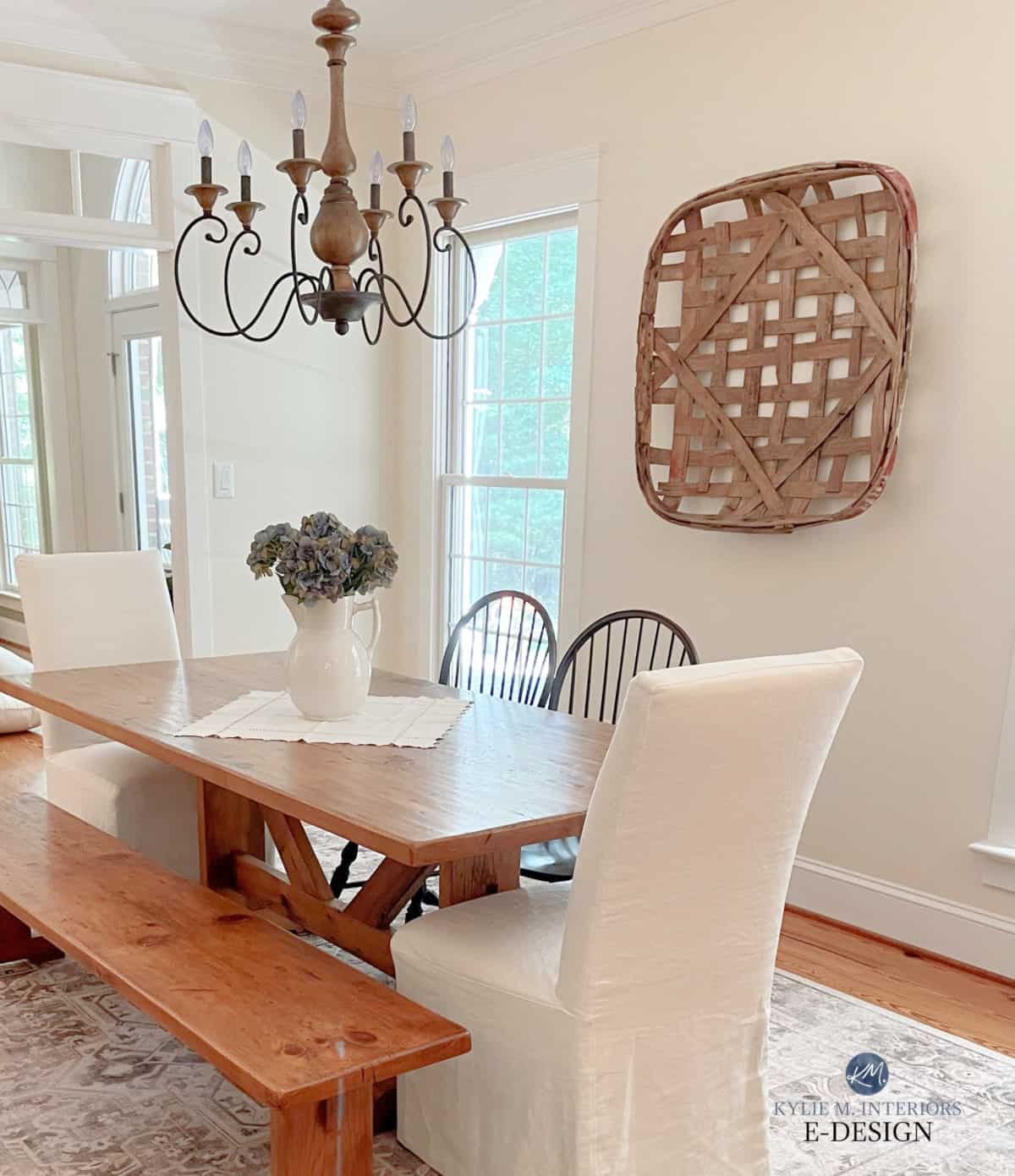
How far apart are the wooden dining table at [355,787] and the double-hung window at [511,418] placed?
1.32m

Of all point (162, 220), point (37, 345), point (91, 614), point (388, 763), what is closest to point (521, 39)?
point (162, 220)

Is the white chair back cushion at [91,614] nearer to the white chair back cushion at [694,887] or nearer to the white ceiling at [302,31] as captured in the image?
the white ceiling at [302,31]

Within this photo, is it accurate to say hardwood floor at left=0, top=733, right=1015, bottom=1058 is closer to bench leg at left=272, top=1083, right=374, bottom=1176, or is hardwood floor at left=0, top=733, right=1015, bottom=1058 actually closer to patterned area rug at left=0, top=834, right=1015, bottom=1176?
patterned area rug at left=0, top=834, right=1015, bottom=1176

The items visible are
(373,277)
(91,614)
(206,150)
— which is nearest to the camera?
(206,150)

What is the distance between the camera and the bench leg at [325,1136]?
1579 mm

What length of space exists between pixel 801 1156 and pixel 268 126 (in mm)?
3785

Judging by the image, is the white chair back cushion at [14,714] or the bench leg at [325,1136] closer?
the bench leg at [325,1136]

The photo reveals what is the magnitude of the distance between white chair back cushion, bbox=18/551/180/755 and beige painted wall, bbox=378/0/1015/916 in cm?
150

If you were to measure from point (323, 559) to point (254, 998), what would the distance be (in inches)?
34.2

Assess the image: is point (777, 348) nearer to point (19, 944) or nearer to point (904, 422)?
point (904, 422)

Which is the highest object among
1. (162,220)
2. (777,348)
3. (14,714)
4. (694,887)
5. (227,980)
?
(162,220)

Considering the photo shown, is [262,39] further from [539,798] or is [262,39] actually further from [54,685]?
[539,798]

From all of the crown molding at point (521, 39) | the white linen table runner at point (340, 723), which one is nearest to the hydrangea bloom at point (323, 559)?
the white linen table runner at point (340, 723)

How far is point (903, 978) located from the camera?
275 centimetres
